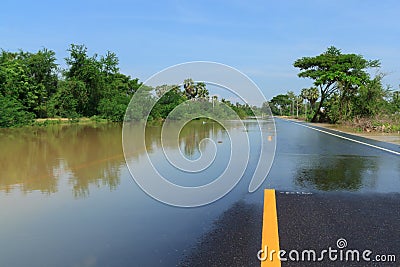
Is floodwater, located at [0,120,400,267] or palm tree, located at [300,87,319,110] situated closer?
floodwater, located at [0,120,400,267]

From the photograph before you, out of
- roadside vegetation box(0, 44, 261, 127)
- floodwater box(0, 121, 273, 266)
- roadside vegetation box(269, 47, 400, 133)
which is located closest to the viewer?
floodwater box(0, 121, 273, 266)

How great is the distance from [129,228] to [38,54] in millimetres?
42955

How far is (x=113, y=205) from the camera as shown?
15.5ft

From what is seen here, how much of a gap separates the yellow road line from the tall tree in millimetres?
28663

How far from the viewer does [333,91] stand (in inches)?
1387

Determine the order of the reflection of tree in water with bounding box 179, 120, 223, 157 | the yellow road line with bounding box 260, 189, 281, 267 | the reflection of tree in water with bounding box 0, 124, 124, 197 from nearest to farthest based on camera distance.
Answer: the yellow road line with bounding box 260, 189, 281, 267, the reflection of tree in water with bounding box 0, 124, 124, 197, the reflection of tree in water with bounding box 179, 120, 223, 157

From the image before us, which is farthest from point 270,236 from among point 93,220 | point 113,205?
point 113,205

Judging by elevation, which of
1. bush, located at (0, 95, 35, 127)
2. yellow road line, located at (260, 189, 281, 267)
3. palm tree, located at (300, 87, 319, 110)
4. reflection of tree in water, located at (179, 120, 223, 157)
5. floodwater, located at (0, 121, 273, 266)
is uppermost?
palm tree, located at (300, 87, 319, 110)

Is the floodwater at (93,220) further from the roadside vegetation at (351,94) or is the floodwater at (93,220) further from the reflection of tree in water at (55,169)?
the roadside vegetation at (351,94)

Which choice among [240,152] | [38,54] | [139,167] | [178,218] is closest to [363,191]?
[178,218]

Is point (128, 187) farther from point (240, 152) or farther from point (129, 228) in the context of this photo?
point (240, 152)

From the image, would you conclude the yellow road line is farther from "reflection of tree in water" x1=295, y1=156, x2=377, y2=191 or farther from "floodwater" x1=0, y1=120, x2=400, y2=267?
"reflection of tree in water" x1=295, y1=156, x2=377, y2=191

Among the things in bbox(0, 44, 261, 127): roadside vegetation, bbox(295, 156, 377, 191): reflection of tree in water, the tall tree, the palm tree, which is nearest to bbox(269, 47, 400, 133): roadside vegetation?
the tall tree

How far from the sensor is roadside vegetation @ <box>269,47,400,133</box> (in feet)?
77.9
